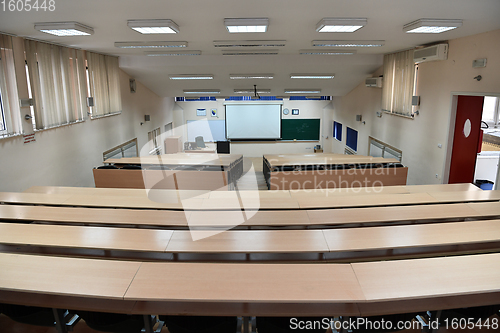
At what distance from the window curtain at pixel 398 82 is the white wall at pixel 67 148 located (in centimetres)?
753

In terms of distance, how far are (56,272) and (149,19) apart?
11.4ft

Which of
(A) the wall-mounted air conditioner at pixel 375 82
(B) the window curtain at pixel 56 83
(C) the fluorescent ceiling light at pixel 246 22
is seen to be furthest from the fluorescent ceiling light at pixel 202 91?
(C) the fluorescent ceiling light at pixel 246 22

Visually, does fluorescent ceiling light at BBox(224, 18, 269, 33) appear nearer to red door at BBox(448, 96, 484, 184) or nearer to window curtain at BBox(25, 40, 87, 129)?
window curtain at BBox(25, 40, 87, 129)

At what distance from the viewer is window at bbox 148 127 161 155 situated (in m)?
12.3

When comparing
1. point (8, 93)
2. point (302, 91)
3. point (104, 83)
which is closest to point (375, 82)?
point (302, 91)

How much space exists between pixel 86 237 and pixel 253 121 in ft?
43.6

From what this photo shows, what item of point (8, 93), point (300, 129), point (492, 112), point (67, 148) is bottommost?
point (300, 129)

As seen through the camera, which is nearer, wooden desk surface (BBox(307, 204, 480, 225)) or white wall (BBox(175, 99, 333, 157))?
wooden desk surface (BBox(307, 204, 480, 225))

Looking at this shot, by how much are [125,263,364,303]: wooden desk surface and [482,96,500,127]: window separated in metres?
13.1

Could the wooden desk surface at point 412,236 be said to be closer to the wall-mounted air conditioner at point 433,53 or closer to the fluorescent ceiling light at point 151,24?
the fluorescent ceiling light at point 151,24

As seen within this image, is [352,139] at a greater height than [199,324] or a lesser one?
greater

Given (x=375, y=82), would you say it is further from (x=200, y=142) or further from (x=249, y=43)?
(x=200, y=142)

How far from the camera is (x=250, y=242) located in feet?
7.95

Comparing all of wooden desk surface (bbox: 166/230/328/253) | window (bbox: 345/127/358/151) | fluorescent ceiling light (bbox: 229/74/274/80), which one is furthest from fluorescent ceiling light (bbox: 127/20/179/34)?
window (bbox: 345/127/358/151)
